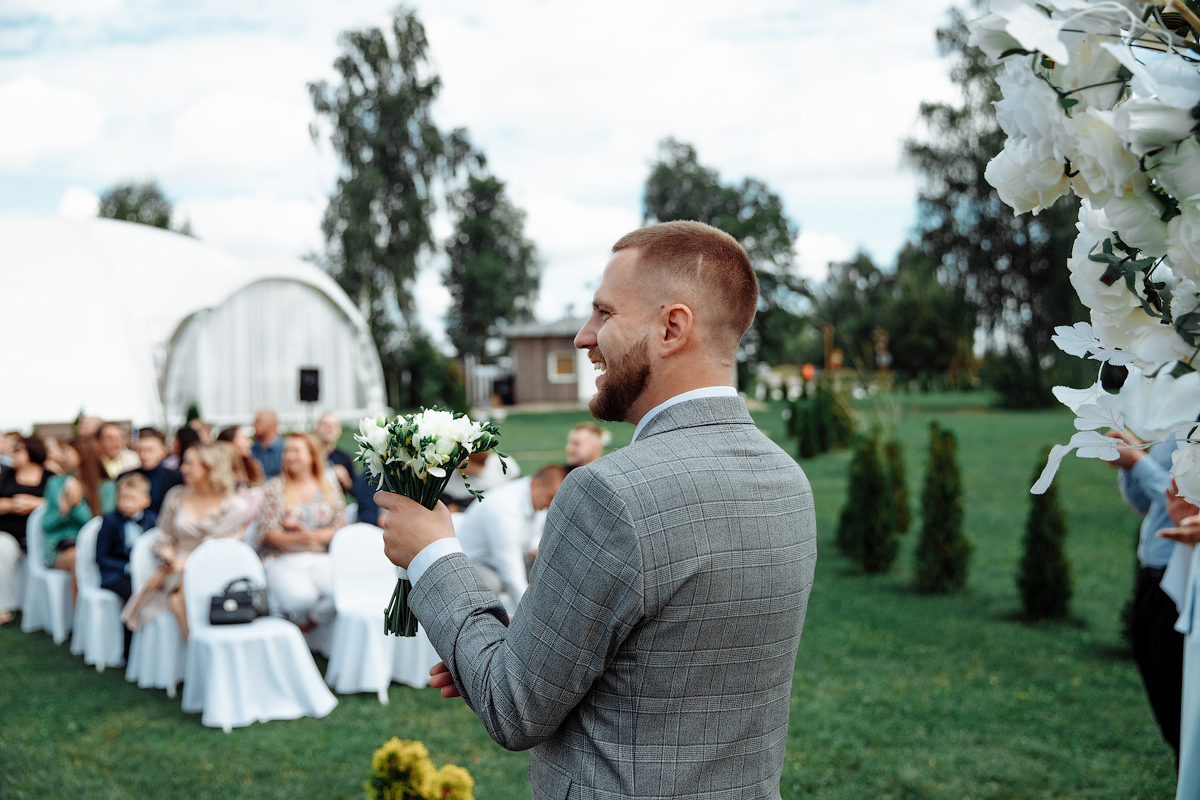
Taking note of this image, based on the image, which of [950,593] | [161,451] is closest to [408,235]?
[161,451]

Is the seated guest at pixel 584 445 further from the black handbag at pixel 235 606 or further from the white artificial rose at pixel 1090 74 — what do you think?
the white artificial rose at pixel 1090 74

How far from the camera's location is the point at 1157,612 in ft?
14.1

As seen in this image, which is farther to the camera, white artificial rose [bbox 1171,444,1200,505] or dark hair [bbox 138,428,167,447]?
dark hair [bbox 138,428,167,447]

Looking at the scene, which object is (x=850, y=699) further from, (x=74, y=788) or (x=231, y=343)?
(x=231, y=343)

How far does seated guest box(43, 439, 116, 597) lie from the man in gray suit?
300 inches

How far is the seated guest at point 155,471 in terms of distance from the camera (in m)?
7.95

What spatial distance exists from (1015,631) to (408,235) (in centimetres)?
2847

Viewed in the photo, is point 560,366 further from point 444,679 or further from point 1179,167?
point 1179,167

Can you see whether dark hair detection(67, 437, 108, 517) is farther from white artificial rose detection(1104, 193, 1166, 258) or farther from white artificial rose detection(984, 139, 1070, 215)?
white artificial rose detection(1104, 193, 1166, 258)

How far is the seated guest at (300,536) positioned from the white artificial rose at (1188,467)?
20.8 ft

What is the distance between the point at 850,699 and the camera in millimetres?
5957

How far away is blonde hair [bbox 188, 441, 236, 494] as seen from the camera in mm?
6691

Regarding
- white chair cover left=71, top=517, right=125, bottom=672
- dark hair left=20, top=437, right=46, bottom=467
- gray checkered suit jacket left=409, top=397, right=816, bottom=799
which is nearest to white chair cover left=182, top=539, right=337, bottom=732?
white chair cover left=71, top=517, right=125, bottom=672

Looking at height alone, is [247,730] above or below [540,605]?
below
